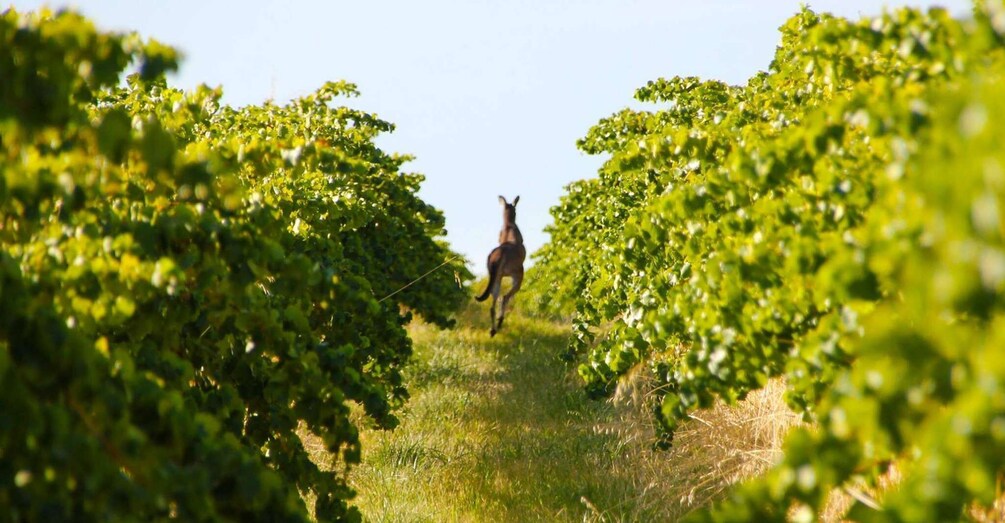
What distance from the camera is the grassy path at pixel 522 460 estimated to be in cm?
895

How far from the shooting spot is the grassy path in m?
8.95

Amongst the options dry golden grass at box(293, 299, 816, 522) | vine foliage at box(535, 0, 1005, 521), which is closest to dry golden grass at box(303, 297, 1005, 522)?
dry golden grass at box(293, 299, 816, 522)

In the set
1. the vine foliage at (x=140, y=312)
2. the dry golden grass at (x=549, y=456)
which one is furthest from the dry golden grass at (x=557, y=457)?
the vine foliage at (x=140, y=312)

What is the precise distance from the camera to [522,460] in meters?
A: 11.2

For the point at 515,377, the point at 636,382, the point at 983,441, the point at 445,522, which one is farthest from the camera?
the point at 515,377

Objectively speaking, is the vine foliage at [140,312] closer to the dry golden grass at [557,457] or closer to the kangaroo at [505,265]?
the dry golden grass at [557,457]

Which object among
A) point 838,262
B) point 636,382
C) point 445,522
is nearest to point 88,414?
point 838,262

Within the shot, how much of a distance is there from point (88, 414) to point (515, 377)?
14.4m

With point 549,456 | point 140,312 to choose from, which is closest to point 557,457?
point 549,456

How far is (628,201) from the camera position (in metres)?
12.1

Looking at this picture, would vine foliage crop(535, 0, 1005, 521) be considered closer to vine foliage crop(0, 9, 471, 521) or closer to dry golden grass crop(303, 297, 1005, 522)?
dry golden grass crop(303, 297, 1005, 522)

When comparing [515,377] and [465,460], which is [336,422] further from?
[515,377]

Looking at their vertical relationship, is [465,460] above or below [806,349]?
below

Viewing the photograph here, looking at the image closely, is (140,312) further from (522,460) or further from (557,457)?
(557,457)
